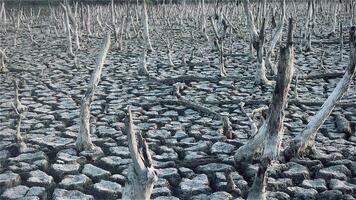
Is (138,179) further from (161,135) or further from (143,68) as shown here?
(143,68)

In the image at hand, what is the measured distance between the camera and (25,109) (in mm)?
5637

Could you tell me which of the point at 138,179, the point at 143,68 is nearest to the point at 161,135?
the point at 138,179

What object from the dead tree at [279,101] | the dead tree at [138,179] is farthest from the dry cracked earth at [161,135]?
the dead tree at [138,179]

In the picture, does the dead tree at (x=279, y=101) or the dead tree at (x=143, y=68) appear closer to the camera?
the dead tree at (x=279, y=101)

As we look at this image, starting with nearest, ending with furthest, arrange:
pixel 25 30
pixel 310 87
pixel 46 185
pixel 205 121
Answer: pixel 46 185 < pixel 205 121 < pixel 310 87 < pixel 25 30

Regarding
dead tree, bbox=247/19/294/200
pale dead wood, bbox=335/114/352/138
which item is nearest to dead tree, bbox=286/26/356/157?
pale dead wood, bbox=335/114/352/138

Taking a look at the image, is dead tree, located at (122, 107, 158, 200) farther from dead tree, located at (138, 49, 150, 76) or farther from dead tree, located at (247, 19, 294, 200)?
dead tree, located at (138, 49, 150, 76)

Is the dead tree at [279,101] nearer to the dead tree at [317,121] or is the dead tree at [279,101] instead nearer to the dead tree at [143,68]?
the dead tree at [317,121]

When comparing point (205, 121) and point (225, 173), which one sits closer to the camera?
point (225, 173)

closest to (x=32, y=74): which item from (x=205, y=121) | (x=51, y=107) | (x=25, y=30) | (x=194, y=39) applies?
(x=51, y=107)

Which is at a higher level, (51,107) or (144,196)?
(144,196)

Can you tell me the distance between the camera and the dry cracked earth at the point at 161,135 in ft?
11.7

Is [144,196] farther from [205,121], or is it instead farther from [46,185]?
[205,121]

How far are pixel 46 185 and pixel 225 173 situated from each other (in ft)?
4.23
